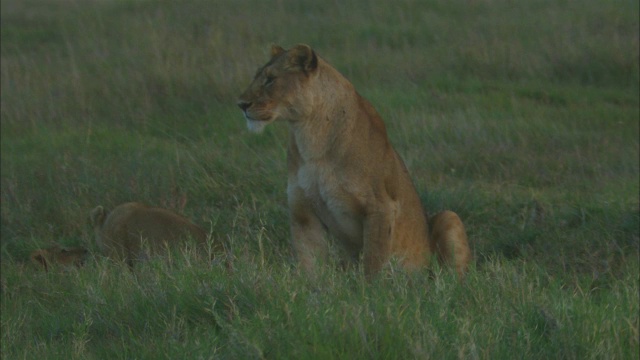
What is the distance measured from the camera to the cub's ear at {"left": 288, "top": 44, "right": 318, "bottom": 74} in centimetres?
557

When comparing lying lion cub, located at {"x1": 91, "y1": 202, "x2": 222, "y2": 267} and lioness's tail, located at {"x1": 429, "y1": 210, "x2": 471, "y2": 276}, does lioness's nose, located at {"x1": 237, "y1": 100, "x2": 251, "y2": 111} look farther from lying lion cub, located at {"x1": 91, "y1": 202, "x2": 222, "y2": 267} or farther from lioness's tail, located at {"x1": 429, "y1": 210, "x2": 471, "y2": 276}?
lioness's tail, located at {"x1": 429, "y1": 210, "x2": 471, "y2": 276}

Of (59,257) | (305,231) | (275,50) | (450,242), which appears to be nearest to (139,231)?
(59,257)

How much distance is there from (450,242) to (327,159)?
0.85m

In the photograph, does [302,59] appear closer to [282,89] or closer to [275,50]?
[282,89]

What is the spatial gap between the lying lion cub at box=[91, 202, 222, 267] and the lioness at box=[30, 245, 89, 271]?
0.16 metres

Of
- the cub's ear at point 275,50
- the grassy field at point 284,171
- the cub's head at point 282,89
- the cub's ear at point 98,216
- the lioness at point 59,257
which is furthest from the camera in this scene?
the cub's ear at point 98,216

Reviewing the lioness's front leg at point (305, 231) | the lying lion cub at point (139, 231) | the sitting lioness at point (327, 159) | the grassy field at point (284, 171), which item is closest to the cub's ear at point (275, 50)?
the sitting lioness at point (327, 159)

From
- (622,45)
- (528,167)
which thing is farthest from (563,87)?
(528,167)

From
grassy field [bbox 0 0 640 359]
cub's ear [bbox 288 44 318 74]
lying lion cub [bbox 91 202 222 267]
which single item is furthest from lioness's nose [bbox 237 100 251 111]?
lying lion cub [bbox 91 202 222 267]

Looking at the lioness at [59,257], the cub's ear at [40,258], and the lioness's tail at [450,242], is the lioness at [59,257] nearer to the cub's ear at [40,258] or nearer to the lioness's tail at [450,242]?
the cub's ear at [40,258]

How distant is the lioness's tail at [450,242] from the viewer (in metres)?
5.96

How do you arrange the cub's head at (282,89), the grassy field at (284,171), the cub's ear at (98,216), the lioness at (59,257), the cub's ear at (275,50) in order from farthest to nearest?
the cub's ear at (98,216)
the lioness at (59,257)
the cub's ear at (275,50)
the cub's head at (282,89)
the grassy field at (284,171)

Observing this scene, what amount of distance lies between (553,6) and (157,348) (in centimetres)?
1133

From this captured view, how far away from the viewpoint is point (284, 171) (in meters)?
7.99
